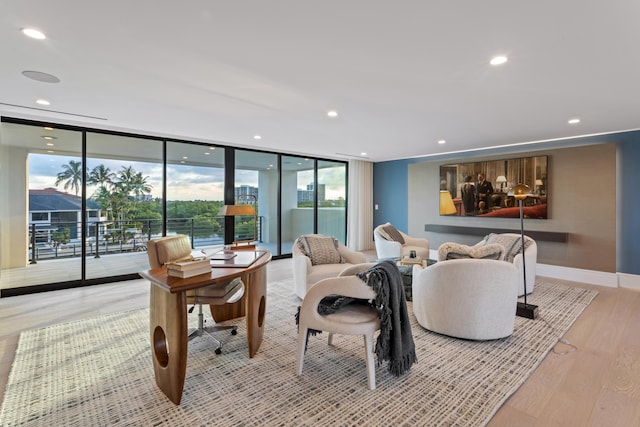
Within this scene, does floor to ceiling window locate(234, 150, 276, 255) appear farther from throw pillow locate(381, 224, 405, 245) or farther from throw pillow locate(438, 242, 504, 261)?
throw pillow locate(438, 242, 504, 261)

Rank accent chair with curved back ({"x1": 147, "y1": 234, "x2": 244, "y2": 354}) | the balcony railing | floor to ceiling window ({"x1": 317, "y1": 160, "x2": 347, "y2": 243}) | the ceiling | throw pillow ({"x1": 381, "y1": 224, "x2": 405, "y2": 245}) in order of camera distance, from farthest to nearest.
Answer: floor to ceiling window ({"x1": 317, "y1": 160, "x2": 347, "y2": 243}) → throw pillow ({"x1": 381, "y1": 224, "x2": 405, "y2": 245}) → the balcony railing → accent chair with curved back ({"x1": 147, "y1": 234, "x2": 244, "y2": 354}) → the ceiling

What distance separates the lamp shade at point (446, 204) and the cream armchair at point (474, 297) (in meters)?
4.10

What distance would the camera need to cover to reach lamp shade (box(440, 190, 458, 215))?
6858 millimetres

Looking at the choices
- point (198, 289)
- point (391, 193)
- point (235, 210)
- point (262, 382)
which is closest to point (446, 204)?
point (391, 193)

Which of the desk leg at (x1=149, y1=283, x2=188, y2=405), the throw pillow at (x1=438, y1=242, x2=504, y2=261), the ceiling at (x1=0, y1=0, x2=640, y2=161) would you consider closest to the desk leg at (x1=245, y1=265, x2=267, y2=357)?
the desk leg at (x1=149, y1=283, x2=188, y2=405)

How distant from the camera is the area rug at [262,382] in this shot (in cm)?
195

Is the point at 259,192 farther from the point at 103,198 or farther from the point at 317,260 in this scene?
the point at 317,260

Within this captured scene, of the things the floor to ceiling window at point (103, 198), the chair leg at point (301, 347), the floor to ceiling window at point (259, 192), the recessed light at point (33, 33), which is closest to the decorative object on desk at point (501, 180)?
the floor to ceiling window at point (259, 192)

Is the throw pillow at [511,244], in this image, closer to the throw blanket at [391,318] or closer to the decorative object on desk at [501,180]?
the decorative object on desk at [501,180]

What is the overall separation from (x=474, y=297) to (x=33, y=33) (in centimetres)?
386

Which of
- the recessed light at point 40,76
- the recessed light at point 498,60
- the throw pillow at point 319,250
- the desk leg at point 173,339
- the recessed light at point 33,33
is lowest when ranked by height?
the desk leg at point 173,339

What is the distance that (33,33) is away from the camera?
216 cm

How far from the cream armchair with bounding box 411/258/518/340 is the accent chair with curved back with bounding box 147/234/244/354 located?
1892 millimetres

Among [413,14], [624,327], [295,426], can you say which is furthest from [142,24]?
[624,327]
